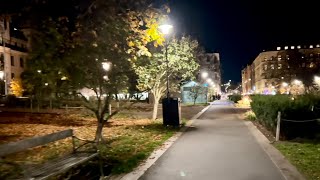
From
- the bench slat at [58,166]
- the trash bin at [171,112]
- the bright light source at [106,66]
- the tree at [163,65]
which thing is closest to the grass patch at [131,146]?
the bench slat at [58,166]

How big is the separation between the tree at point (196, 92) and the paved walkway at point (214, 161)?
35.8 metres

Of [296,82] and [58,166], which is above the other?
[296,82]

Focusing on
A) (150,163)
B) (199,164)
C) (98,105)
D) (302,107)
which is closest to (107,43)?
(98,105)

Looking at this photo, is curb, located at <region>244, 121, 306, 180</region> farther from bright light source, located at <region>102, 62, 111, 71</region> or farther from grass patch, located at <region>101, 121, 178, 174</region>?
bright light source, located at <region>102, 62, 111, 71</region>

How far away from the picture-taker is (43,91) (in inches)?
372

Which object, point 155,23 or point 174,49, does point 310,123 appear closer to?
point 155,23

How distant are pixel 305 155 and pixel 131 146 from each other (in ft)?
17.4

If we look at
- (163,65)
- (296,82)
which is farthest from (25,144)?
(296,82)

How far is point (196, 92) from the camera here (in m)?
49.5

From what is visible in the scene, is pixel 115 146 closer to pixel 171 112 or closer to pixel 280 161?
pixel 280 161

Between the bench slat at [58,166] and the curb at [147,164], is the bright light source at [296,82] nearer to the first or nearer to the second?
the curb at [147,164]

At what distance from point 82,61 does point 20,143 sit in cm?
305

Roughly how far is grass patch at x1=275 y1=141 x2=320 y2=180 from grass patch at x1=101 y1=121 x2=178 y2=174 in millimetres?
3933

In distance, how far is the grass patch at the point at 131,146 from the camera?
9.14 meters
